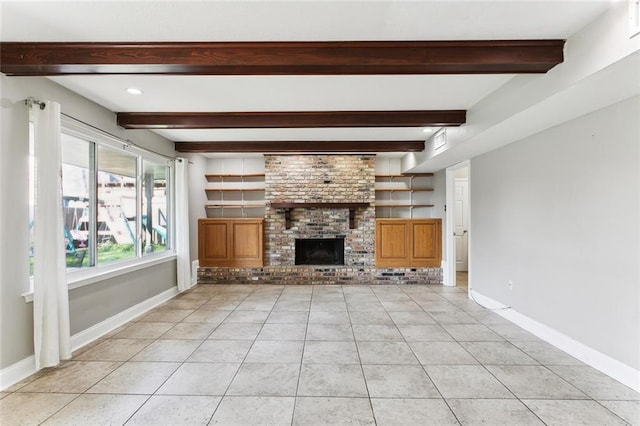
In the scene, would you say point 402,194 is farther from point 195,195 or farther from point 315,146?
point 195,195

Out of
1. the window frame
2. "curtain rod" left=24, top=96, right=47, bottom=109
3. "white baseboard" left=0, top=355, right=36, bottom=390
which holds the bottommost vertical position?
"white baseboard" left=0, top=355, right=36, bottom=390

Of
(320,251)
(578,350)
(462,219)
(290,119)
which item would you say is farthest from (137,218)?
(462,219)

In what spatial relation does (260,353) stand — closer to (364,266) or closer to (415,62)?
(415,62)

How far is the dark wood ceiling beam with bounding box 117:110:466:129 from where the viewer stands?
11.7ft

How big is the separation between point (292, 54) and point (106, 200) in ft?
10.1

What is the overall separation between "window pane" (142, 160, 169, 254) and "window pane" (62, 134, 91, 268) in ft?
3.52

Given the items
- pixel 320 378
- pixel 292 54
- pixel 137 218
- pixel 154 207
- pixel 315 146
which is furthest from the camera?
pixel 315 146

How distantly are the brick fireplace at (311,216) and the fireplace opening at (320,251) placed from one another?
186 mm

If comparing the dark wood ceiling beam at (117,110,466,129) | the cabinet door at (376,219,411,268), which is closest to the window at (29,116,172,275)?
the dark wood ceiling beam at (117,110,466,129)

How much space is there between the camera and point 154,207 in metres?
4.80

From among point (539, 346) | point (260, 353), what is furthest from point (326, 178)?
point (539, 346)

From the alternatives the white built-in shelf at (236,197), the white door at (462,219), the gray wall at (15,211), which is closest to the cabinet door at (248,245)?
the white built-in shelf at (236,197)

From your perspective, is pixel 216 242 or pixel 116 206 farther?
pixel 216 242

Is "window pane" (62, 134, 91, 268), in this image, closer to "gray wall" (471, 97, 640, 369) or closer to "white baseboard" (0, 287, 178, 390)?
"white baseboard" (0, 287, 178, 390)
